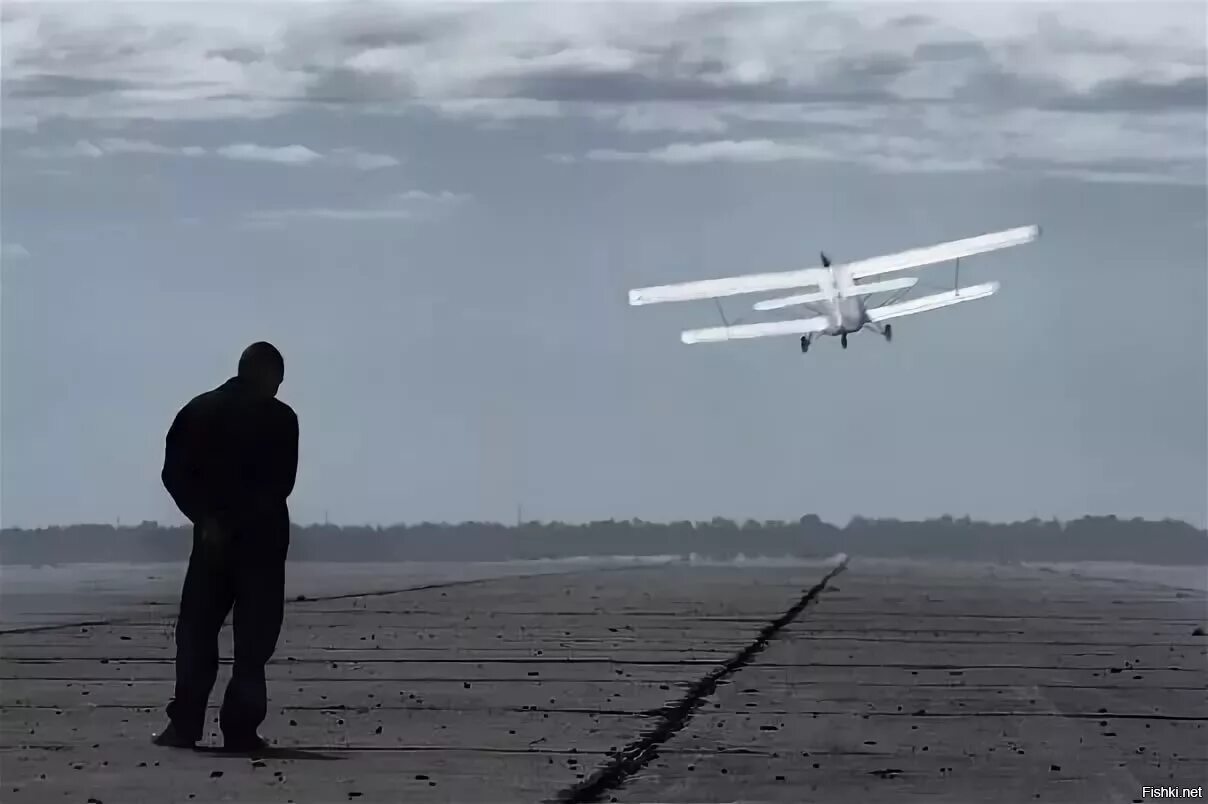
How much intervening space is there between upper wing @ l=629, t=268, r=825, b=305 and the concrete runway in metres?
25.9

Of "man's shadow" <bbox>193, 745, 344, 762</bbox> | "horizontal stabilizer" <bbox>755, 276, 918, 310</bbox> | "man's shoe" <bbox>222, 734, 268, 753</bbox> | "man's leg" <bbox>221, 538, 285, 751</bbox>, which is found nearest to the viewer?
"man's shadow" <bbox>193, 745, 344, 762</bbox>

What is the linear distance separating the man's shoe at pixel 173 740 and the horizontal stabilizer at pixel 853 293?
31.5 m

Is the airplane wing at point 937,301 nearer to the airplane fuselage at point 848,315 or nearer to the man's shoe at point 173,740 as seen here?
the airplane fuselage at point 848,315

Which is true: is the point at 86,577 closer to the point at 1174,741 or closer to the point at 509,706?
the point at 509,706

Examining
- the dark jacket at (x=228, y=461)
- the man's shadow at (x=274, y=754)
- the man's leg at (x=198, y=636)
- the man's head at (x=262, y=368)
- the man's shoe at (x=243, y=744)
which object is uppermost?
the man's head at (x=262, y=368)

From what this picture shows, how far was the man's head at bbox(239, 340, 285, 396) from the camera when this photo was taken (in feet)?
36.4

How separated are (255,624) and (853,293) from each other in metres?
33.9

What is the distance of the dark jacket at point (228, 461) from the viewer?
432 inches

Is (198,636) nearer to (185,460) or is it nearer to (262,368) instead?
(185,460)

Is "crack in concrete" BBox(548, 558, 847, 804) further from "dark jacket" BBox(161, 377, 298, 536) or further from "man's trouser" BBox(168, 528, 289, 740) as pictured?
"dark jacket" BBox(161, 377, 298, 536)

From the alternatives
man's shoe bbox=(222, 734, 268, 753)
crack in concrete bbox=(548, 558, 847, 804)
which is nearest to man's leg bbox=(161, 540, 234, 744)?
man's shoe bbox=(222, 734, 268, 753)

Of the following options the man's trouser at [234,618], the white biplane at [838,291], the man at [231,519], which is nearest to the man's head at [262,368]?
the man at [231,519]

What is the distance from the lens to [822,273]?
4584cm

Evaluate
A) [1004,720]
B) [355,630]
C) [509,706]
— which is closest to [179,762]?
[509,706]
